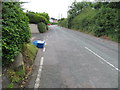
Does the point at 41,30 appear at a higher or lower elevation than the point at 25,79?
higher

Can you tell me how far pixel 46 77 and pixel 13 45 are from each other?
1799 millimetres

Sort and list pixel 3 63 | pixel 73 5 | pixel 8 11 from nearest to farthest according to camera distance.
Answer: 1. pixel 3 63
2. pixel 8 11
3. pixel 73 5

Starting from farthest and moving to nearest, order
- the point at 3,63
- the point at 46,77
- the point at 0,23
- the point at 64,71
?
1. the point at 64,71
2. the point at 46,77
3. the point at 3,63
4. the point at 0,23

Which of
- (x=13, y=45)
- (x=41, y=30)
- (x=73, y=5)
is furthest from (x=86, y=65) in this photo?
(x=73, y=5)

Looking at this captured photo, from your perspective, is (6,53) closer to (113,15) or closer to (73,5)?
Result: (113,15)

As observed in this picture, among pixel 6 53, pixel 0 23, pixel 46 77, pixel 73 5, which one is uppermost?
pixel 73 5

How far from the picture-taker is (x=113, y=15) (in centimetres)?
1470

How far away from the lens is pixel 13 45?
369cm

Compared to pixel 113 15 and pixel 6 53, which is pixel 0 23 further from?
pixel 113 15

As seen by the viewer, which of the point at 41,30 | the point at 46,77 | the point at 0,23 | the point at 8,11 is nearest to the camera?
the point at 0,23

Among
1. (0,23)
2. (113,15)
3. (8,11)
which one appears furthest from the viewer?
(113,15)

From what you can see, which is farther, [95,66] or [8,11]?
[95,66]

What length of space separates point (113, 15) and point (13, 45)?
15170mm

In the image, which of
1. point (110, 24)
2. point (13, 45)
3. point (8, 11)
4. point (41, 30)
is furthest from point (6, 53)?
point (41, 30)
